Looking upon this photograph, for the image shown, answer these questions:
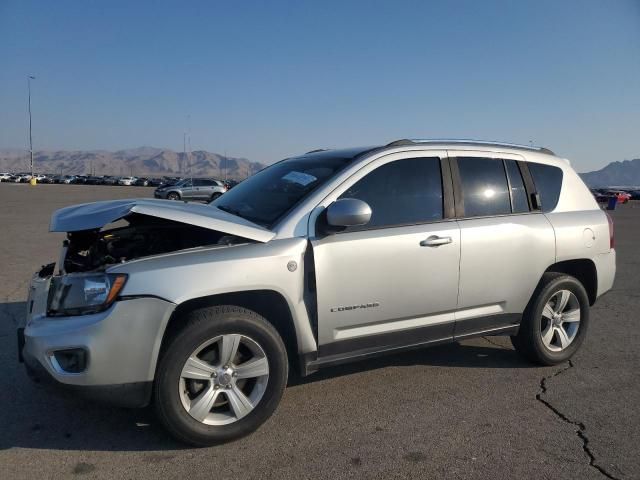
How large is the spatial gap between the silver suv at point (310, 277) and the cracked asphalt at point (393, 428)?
0.24 metres

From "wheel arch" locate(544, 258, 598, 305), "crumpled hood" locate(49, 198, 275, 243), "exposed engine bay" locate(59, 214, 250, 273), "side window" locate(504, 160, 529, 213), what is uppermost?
"side window" locate(504, 160, 529, 213)

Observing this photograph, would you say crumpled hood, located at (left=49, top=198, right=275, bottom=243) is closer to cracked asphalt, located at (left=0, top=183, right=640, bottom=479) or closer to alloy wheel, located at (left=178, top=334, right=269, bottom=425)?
alloy wheel, located at (left=178, top=334, right=269, bottom=425)

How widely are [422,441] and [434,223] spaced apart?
4.94 feet

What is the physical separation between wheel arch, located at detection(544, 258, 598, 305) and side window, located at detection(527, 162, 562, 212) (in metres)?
0.54

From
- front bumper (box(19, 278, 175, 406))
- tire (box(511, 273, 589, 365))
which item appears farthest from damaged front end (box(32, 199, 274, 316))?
tire (box(511, 273, 589, 365))

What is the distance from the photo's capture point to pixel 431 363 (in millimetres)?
4500

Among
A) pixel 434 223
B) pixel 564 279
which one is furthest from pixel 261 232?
pixel 564 279

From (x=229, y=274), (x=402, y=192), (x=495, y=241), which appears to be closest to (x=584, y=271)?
(x=495, y=241)

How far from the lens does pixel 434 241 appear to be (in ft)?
12.1

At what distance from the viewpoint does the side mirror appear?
3.22 meters

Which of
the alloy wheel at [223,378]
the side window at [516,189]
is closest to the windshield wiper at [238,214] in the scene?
the alloy wheel at [223,378]

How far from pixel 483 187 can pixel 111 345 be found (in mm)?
2956

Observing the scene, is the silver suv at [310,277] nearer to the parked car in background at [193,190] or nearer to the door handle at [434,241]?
the door handle at [434,241]

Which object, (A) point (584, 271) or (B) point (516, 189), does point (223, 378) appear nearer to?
(B) point (516, 189)
